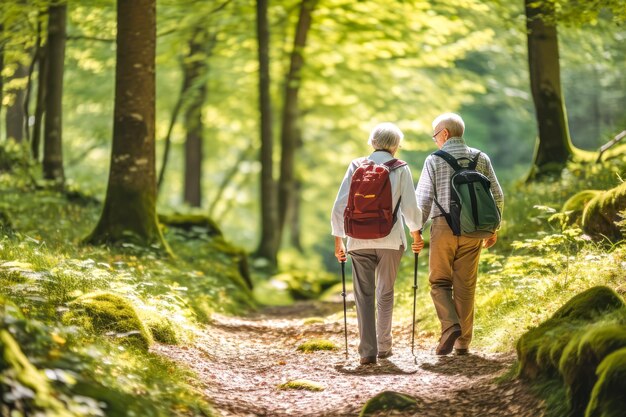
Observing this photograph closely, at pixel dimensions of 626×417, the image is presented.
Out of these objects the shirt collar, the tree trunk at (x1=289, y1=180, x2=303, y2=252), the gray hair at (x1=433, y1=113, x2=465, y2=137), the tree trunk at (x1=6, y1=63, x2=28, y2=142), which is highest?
the tree trunk at (x1=6, y1=63, x2=28, y2=142)

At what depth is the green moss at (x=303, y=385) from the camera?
18.9ft

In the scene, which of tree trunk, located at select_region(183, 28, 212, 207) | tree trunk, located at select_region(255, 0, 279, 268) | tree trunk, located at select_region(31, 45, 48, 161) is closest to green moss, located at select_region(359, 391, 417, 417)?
tree trunk, located at select_region(31, 45, 48, 161)

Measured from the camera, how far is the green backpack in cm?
645

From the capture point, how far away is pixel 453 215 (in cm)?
653

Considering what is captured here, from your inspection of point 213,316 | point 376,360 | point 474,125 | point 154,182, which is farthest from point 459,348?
point 474,125

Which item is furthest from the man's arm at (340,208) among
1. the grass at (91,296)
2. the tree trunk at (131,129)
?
Answer: the tree trunk at (131,129)

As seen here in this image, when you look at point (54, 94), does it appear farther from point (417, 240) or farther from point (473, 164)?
point (473, 164)

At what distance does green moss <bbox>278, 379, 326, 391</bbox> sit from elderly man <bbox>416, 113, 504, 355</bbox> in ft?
4.77

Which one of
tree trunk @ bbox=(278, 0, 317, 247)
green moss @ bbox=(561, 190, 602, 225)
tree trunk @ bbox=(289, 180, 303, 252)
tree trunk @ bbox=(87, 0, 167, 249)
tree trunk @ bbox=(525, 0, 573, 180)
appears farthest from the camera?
tree trunk @ bbox=(289, 180, 303, 252)

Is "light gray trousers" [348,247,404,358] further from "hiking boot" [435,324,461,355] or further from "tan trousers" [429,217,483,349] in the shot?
"hiking boot" [435,324,461,355]

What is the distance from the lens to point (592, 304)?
4.98 metres

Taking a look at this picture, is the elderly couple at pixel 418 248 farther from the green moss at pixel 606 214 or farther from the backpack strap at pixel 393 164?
the green moss at pixel 606 214

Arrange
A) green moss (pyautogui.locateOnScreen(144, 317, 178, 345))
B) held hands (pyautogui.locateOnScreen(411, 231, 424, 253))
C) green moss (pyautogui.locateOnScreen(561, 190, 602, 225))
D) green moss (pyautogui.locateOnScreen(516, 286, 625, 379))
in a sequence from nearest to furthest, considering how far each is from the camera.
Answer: green moss (pyautogui.locateOnScreen(516, 286, 625, 379)) < green moss (pyautogui.locateOnScreen(144, 317, 178, 345)) < held hands (pyautogui.locateOnScreen(411, 231, 424, 253)) < green moss (pyautogui.locateOnScreen(561, 190, 602, 225))

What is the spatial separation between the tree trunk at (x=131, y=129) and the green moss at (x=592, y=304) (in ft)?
20.8
